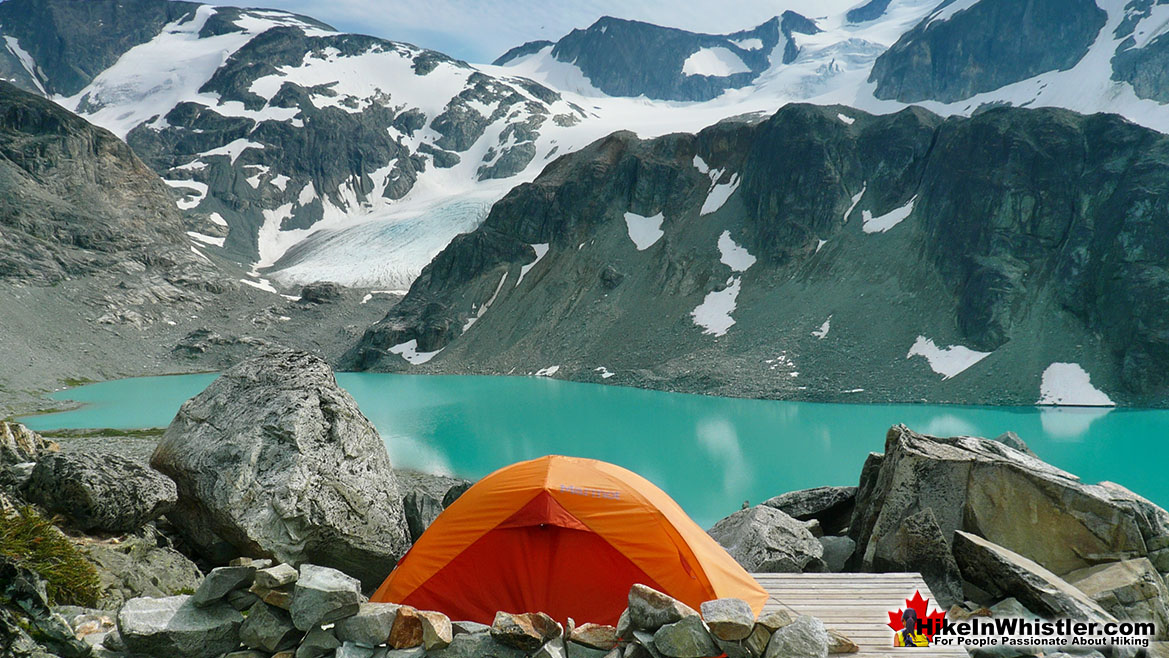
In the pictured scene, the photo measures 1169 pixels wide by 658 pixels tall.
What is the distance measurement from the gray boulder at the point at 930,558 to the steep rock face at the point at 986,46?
129 meters

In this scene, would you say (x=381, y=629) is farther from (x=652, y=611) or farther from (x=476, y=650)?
(x=652, y=611)

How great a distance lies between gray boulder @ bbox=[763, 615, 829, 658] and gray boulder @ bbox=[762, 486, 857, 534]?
6127 millimetres

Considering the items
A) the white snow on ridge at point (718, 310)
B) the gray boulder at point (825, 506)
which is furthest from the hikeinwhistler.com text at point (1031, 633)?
the white snow on ridge at point (718, 310)

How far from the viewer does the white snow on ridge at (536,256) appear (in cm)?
7750

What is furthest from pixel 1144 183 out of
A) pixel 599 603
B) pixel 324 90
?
pixel 324 90

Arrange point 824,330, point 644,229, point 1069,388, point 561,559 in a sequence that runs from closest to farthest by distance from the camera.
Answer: point 561,559 < point 1069,388 < point 824,330 < point 644,229

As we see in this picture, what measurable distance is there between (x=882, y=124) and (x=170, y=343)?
84.9m

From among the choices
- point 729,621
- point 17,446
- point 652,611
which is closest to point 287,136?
point 17,446

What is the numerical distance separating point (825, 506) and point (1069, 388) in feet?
137

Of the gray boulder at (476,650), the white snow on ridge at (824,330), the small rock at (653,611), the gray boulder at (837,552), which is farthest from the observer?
the white snow on ridge at (824,330)

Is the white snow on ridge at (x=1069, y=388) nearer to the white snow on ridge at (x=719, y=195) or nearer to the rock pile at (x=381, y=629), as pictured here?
the white snow on ridge at (x=719, y=195)

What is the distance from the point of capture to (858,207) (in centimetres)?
6475

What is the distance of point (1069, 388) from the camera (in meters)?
42.0

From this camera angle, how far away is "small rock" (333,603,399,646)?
516 centimetres
